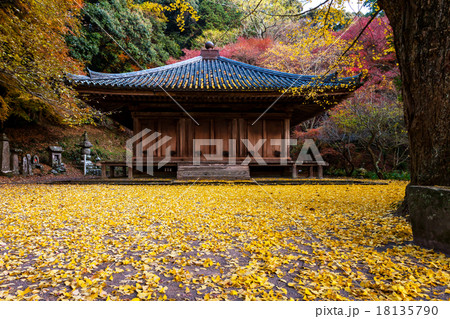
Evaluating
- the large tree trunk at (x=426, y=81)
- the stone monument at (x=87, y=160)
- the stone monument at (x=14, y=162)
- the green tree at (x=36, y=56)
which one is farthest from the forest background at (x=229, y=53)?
the stone monument at (x=87, y=160)

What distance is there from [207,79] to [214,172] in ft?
13.6

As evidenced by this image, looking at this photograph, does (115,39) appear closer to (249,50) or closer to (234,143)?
(249,50)

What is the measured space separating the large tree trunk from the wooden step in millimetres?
6920

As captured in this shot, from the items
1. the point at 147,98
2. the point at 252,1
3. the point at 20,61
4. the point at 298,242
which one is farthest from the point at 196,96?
the point at 298,242

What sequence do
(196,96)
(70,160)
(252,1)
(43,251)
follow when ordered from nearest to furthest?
(43,251) → (252,1) → (196,96) → (70,160)

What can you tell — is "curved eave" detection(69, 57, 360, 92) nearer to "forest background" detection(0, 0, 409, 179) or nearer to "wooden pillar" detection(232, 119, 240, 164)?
"forest background" detection(0, 0, 409, 179)

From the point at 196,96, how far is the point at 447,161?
25.7ft

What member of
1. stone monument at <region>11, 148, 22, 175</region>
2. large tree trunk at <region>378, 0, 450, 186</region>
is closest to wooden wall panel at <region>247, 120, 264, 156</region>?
large tree trunk at <region>378, 0, 450, 186</region>

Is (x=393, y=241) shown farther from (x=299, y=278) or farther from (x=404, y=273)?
(x=299, y=278)

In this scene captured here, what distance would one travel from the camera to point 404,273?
2.04 metres

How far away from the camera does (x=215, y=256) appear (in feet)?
8.23

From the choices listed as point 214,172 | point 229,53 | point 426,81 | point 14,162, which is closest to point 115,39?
point 229,53

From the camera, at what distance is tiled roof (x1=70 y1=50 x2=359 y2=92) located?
352 inches

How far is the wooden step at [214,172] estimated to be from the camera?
9891 mm
